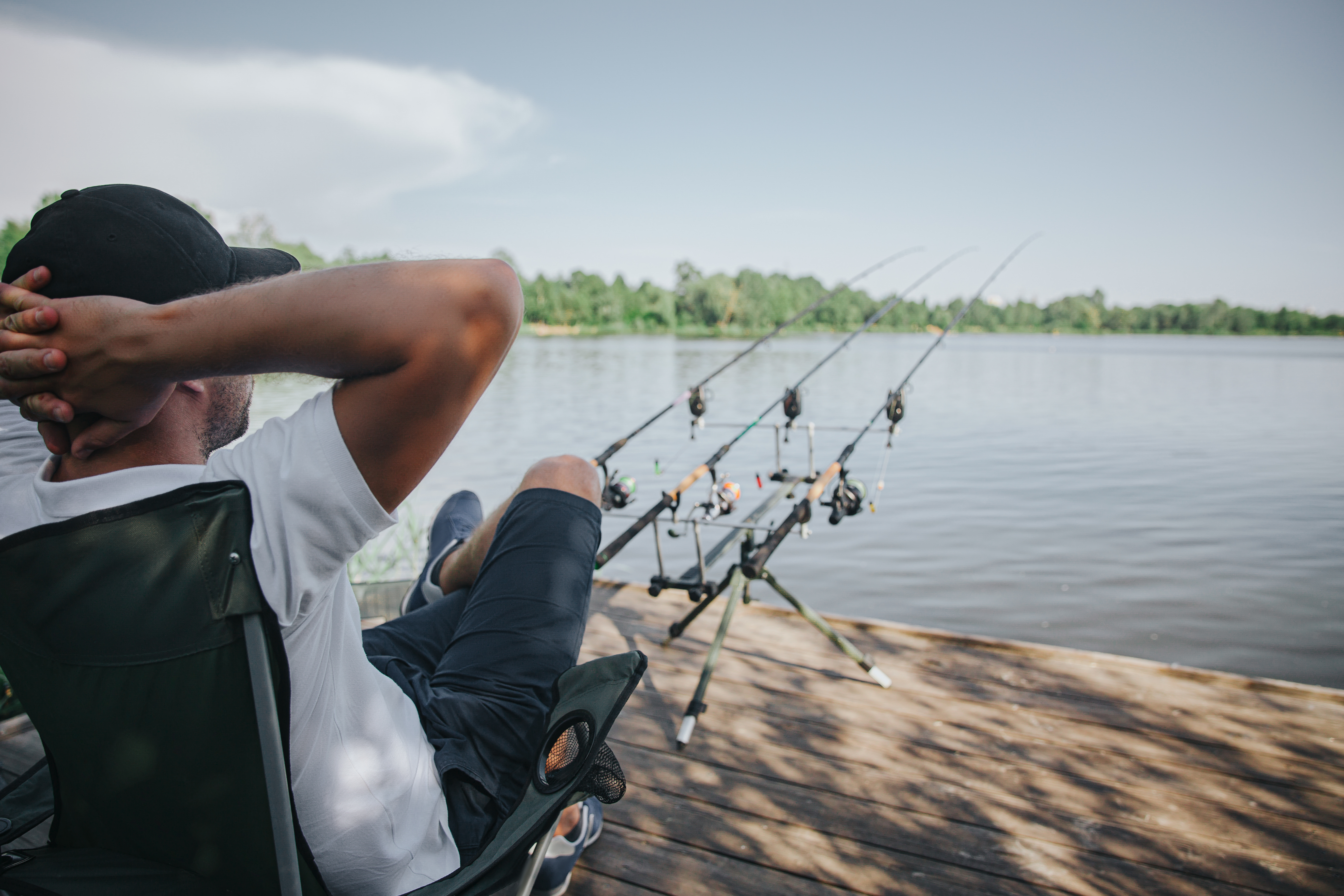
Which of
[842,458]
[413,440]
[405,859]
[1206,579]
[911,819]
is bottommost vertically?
[1206,579]

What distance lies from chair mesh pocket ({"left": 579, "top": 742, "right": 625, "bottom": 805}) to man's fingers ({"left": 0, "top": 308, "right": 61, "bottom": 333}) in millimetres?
873

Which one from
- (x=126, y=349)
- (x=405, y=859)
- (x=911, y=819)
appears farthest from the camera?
(x=911, y=819)

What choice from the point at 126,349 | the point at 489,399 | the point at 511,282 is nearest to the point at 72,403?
the point at 126,349

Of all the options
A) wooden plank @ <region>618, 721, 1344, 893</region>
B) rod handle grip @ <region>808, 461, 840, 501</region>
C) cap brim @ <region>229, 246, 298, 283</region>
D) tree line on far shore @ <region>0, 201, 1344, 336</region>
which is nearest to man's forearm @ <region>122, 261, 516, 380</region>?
cap brim @ <region>229, 246, 298, 283</region>

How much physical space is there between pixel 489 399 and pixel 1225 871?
17.1 meters

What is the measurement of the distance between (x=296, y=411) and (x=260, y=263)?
1.19 feet

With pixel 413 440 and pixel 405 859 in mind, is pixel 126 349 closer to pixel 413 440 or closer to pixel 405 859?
pixel 413 440

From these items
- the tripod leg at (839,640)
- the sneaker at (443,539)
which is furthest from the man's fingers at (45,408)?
the tripod leg at (839,640)

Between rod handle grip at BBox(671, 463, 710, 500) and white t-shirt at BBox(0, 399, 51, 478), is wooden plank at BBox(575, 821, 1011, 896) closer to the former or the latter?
rod handle grip at BBox(671, 463, 710, 500)

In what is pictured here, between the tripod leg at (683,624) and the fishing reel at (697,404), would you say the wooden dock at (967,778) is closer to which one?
the tripod leg at (683,624)

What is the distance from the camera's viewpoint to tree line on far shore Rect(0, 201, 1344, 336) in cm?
5288

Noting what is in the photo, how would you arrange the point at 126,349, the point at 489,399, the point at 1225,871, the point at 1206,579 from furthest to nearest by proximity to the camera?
the point at 489,399 < the point at 1206,579 < the point at 1225,871 < the point at 126,349

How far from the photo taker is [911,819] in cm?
213

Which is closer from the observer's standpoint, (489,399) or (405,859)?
(405,859)
